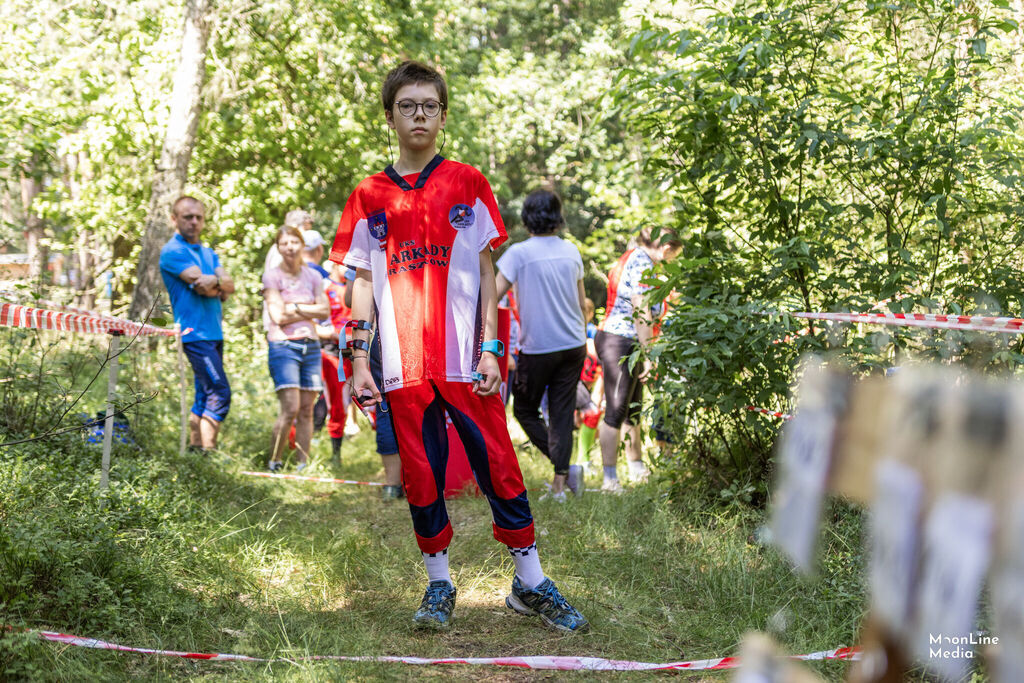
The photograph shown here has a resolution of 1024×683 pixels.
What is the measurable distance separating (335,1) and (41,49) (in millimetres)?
4613

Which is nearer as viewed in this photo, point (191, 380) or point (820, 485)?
point (820, 485)

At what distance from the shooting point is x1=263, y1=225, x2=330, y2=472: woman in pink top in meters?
7.21

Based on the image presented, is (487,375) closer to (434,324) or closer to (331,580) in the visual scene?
(434,324)

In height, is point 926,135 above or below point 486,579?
above

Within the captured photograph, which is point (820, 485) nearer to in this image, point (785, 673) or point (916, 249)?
point (785, 673)

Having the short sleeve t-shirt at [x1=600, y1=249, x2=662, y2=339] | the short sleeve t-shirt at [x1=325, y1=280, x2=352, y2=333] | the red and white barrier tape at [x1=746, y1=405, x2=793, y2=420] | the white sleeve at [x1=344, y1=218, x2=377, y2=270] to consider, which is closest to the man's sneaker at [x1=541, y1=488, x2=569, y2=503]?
the short sleeve t-shirt at [x1=600, y1=249, x2=662, y2=339]

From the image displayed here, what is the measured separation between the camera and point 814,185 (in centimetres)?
524

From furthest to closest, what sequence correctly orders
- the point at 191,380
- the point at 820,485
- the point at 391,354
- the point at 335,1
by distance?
the point at 335,1 < the point at 191,380 < the point at 391,354 < the point at 820,485

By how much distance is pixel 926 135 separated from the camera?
4.58m

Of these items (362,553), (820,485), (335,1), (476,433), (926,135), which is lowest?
(362,553)

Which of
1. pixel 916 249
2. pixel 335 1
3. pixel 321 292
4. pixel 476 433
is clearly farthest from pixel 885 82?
pixel 335 1

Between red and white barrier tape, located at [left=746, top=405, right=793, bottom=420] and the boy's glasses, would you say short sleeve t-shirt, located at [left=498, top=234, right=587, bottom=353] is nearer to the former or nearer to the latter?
red and white barrier tape, located at [left=746, top=405, right=793, bottom=420]

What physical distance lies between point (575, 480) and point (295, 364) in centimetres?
244

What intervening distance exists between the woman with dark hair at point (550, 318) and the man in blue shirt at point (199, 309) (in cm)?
220
